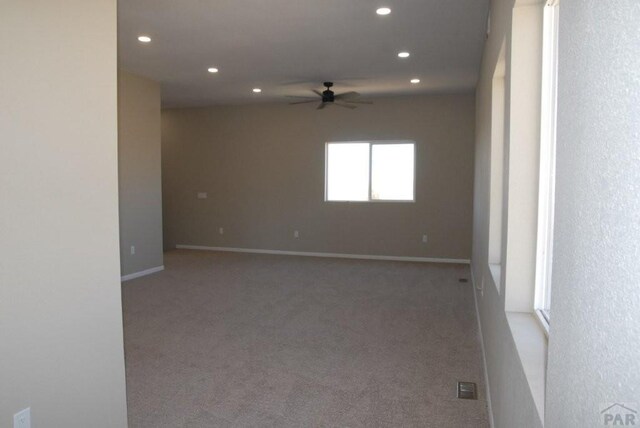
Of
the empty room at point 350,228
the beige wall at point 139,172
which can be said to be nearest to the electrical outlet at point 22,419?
the empty room at point 350,228

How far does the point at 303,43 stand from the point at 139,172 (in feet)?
10.2

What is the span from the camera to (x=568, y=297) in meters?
0.83

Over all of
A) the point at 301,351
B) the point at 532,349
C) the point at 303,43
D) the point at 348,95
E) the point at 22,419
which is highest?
the point at 303,43

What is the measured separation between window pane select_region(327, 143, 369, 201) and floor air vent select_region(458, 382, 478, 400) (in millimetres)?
5269

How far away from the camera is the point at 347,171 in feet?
26.7

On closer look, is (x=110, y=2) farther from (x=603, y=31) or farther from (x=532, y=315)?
(x=532, y=315)

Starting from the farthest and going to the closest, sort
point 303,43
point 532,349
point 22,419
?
point 303,43 → point 22,419 → point 532,349

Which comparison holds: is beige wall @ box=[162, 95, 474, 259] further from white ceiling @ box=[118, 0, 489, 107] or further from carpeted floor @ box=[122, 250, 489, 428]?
Result: carpeted floor @ box=[122, 250, 489, 428]

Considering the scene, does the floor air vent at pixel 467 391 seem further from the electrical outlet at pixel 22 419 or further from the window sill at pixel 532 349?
the electrical outlet at pixel 22 419

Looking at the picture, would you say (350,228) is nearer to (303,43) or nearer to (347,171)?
(347,171)

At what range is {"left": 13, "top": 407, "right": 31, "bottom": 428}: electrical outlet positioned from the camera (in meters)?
1.67

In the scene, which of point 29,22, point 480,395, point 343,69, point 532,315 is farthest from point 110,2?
point 343,69

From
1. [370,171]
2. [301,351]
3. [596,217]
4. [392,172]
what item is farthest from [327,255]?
[596,217]

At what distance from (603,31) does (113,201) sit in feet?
6.46
